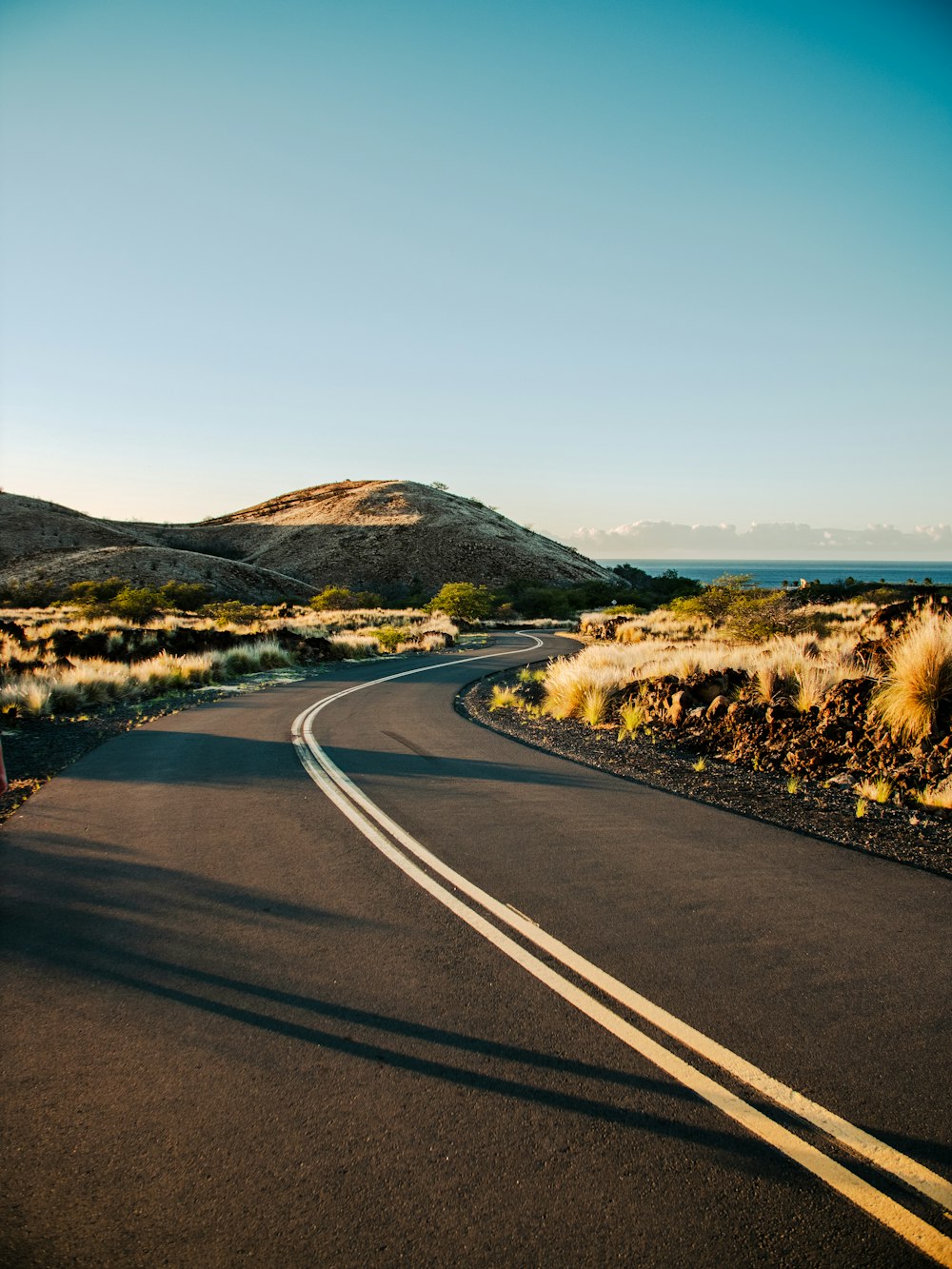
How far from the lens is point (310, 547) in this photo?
103250 millimetres

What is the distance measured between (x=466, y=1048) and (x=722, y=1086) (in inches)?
44.5

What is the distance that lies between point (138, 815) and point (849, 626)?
22.9 m

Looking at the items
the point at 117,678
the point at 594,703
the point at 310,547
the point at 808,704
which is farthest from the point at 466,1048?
the point at 310,547

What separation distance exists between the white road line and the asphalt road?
16mm

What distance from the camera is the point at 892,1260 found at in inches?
87.4

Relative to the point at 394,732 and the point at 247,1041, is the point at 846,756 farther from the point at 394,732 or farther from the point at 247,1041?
the point at 247,1041

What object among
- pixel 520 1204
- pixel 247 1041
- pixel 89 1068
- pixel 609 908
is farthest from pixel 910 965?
pixel 89 1068

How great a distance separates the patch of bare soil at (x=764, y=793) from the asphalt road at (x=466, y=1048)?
54cm

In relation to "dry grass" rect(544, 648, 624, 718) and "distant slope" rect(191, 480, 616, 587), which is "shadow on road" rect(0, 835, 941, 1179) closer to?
"dry grass" rect(544, 648, 624, 718)

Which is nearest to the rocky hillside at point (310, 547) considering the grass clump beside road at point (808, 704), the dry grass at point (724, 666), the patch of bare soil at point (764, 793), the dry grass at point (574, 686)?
the dry grass at point (724, 666)

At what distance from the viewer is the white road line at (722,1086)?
94.9 inches

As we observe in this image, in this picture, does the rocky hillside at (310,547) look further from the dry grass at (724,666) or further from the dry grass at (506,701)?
the dry grass at (724,666)

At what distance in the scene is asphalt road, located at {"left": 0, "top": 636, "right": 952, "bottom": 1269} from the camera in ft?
7.81

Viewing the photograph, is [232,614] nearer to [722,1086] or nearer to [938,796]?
[938,796]
